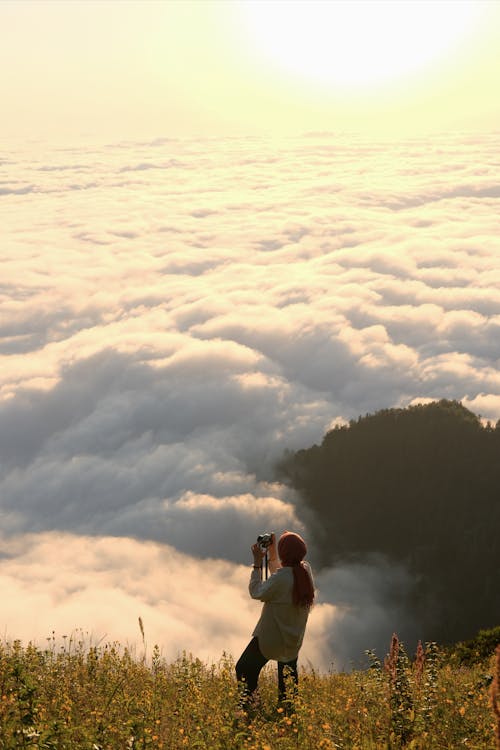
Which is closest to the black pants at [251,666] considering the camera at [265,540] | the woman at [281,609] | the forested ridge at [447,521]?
the woman at [281,609]

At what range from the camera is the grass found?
5301 millimetres

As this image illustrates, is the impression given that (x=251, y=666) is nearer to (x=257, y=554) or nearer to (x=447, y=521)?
(x=257, y=554)

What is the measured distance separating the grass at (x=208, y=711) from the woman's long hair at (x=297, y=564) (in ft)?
2.44

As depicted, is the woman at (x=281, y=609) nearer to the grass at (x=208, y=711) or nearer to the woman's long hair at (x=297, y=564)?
the woman's long hair at (x=297, y=564)

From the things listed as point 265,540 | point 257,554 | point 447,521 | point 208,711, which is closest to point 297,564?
point 257,554

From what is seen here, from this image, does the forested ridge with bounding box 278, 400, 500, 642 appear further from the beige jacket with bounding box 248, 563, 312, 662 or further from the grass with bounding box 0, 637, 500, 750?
the beige jacket with bounding box 248, 563, 312, 662

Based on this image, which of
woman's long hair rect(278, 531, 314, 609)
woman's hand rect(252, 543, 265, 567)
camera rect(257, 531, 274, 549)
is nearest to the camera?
woman's long hair rect(278, 531, 314, 609)

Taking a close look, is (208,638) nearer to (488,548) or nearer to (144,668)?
(488,548)

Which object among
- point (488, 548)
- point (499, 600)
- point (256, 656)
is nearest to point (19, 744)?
point (256, 656)

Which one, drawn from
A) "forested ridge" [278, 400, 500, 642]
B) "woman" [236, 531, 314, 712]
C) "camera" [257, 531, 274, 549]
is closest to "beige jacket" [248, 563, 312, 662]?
"woman" [236, 531, 314, 712]

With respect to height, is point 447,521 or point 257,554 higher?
point 447,521

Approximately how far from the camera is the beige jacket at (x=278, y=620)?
22.8 feet

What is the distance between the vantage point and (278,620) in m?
7.04

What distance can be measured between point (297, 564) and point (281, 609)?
0.44m
